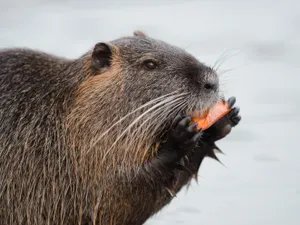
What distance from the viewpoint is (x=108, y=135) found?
8453mm

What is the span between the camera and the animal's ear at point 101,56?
8.66 m

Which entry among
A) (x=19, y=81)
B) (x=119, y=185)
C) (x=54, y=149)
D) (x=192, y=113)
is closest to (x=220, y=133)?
(x=192, y=113)

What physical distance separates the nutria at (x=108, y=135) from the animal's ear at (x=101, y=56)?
0.01m

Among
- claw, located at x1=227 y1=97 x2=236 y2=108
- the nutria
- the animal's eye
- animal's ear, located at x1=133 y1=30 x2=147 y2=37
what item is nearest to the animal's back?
the nutria

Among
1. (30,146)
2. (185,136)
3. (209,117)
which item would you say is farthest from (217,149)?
(30,146)

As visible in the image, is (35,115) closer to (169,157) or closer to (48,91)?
(48,91)

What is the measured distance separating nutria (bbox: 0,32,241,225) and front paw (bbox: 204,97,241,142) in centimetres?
1

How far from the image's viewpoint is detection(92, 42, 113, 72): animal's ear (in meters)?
8.66

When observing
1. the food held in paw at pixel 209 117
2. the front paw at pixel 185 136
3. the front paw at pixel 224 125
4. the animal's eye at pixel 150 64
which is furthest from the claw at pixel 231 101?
the animal's eye at pixel 150 64

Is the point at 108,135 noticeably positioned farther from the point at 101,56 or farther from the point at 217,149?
the point at 217,149

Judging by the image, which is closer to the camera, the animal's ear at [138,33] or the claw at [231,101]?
the claw at [231,101]

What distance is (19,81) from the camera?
916 cm

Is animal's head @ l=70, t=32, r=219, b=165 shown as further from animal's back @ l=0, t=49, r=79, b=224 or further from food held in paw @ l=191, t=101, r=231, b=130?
animal's back @ l=0, t=49, r=79, b=224

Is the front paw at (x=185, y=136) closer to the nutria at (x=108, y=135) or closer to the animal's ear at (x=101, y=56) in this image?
the nutria at (x=108, y=135)
